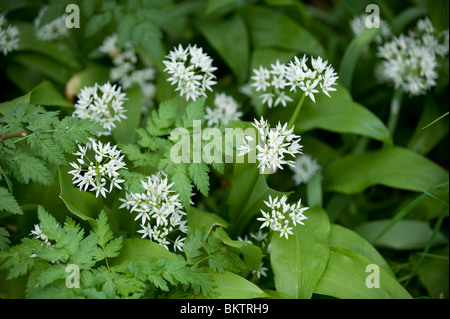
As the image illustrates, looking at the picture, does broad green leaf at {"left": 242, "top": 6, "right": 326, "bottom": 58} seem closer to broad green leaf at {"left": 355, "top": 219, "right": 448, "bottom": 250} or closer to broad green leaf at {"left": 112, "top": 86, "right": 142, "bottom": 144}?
broad green leaf at {"left": 112, "top": 86, "right": 142, "bottom": 144}

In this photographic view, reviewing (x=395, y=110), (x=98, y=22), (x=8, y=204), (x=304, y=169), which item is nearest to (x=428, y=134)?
(x=395, y=110)

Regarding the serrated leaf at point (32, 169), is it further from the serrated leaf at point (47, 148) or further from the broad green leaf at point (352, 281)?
the broad green leaf at point (352, 281)

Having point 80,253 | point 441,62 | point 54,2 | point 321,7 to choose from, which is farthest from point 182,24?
point 80,253

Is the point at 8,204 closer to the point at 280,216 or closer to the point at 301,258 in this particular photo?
the point at 280,216

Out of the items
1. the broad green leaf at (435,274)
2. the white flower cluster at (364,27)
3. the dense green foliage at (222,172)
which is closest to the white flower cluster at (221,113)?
the dense green foliage at (222,172)

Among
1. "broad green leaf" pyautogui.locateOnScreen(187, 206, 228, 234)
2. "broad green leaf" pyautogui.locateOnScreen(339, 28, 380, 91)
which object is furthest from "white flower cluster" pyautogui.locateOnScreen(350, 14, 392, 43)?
"broad green leaf" pyautogui.locateOnScreen(187, 206, 228, 234)

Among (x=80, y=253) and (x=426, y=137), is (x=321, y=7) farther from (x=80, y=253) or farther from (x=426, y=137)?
(x=80, y=253)

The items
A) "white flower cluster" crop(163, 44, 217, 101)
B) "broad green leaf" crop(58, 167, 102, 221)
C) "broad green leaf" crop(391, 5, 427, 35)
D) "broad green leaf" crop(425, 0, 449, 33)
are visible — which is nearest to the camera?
"broad green leaf" crop(58, 167, 102, 221)
